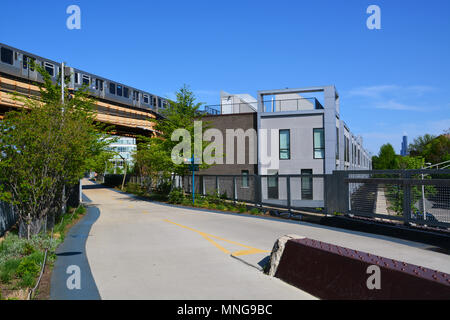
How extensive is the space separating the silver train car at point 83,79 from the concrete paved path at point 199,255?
33.1 ft

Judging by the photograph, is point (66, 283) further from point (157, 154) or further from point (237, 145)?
point (237, 145)

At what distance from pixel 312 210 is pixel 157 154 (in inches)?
546

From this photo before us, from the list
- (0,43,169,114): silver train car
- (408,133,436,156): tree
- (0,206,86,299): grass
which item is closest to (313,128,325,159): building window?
(0,43,169,114): silver train car

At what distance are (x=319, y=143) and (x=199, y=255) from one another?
861 inches

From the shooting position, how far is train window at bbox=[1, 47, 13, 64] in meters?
29.0

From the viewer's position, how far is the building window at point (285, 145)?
29875 millimetres

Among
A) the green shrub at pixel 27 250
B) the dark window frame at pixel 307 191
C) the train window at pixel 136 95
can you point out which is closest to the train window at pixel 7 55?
the train window at pixel 136 95

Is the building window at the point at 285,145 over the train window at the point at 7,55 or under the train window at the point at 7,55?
under

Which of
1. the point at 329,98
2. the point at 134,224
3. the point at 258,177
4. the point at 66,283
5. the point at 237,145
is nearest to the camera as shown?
the point at 66,283

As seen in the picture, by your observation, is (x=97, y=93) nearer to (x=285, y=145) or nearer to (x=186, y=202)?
(x=186, y=202)

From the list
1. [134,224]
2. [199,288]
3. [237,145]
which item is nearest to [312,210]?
[134,224]

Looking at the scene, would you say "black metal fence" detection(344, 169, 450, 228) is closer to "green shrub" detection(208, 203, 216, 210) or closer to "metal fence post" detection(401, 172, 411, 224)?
"metal fence post" detection(401, 172, 411, 224)

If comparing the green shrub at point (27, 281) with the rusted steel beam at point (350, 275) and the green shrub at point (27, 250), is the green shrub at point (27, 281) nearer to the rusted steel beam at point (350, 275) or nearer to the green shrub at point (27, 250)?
the green shrub at point (27, 250)
